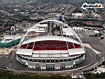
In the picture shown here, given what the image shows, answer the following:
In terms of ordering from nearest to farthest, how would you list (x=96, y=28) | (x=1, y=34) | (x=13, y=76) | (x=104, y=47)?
(x=13, y=76) → (x=104, y=47) → (x=1, y=34) → (x=96, y=28)

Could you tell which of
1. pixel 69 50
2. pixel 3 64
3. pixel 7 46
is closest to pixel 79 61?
pixel 69 50

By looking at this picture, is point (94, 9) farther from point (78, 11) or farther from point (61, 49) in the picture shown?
point (61, 49)

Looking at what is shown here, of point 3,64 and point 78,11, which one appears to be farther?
point 78,11

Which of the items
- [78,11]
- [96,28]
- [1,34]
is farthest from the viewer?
[78,11]

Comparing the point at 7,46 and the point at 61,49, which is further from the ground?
the point at 61,49

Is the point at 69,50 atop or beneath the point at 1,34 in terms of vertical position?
atop

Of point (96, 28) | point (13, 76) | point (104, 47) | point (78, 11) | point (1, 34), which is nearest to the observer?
point (13, 76)

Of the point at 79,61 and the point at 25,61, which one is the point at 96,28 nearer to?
the point at 79,61

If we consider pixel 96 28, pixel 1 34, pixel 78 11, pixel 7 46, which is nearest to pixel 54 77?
pixel 7 46

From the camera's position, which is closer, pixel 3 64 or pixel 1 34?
pixel 3 64
